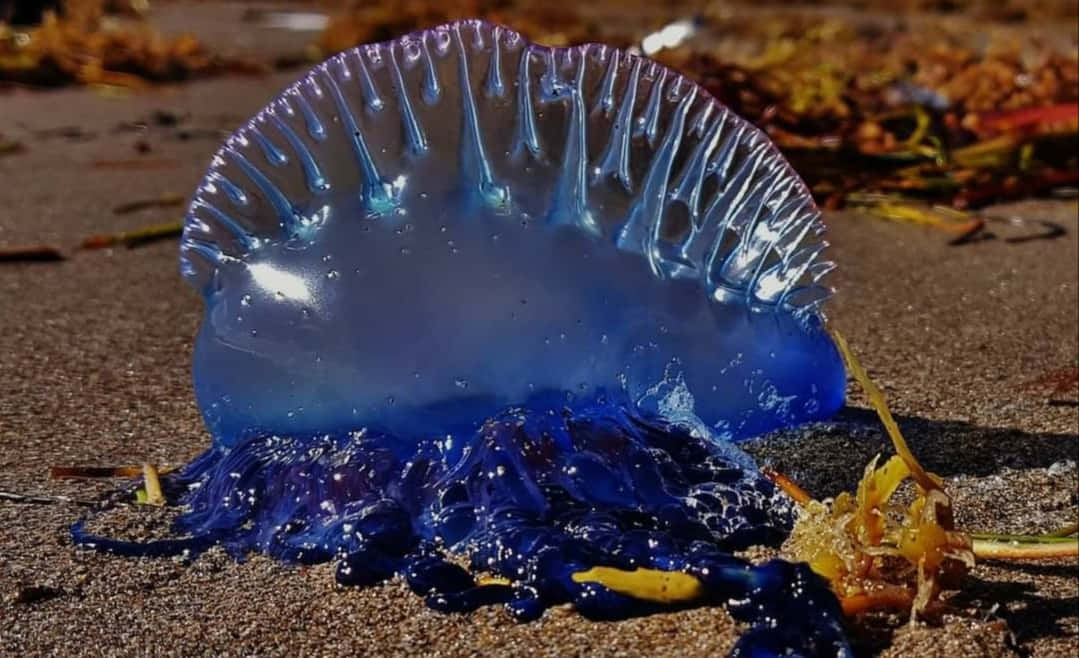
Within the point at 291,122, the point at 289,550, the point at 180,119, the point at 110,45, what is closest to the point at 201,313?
the point at 291,122

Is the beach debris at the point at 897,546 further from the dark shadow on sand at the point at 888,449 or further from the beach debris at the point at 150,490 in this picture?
the beach debris at the point at 150,490

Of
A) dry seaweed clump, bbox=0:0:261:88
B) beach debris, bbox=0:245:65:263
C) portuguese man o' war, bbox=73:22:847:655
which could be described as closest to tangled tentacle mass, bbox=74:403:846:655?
portuguese man o' war, bbox=73:22:847:655

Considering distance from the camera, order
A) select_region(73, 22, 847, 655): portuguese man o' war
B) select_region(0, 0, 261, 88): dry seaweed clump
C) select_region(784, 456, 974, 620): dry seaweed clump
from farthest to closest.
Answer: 1. select_region(0, 0, 261, 88): dry seaweed clump
2. select_region(73, 22, 847, 655): portuguese man o' war
3. select_region(784, 456, 974, 620): dry seaweed clump

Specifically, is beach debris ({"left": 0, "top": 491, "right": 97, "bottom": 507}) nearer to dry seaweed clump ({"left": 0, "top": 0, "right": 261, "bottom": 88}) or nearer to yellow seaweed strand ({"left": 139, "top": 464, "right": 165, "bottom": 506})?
yellow seaweed strand ({"left": 139, "top": 464, "right": 165, "bottom": 506})

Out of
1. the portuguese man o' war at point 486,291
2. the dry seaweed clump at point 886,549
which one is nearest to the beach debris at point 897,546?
the dry seaweed clump at point 886,549

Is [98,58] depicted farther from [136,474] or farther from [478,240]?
[478,240]

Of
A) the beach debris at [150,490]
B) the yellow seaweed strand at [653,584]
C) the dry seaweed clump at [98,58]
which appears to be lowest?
the dry seaweed clump at [98,58]
